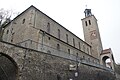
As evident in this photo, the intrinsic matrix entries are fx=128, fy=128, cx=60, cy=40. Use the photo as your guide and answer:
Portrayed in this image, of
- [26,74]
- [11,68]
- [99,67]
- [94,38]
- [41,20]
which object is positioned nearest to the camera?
[26,74]

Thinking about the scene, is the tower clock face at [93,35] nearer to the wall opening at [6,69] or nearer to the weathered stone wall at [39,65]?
the weathered stone wall at [39,65]

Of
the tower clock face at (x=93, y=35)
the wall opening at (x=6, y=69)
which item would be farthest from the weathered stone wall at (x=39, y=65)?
the tower clock face at (x=93, y=35)

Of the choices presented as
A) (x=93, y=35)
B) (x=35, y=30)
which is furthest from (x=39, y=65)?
(x=93, y=35)

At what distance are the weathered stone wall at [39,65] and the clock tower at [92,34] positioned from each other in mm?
20029

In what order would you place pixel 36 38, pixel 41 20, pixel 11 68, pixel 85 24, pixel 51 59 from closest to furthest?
pixel 11 68 → pixel 51 59 → pixel 36 38 → pixel 41 20 → pixel 85 24

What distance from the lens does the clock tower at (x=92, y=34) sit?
3794cm

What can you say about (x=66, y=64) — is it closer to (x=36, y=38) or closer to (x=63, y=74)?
(x=63, y=74)

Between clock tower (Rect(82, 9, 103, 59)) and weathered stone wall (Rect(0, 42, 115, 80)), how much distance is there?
20.0 m

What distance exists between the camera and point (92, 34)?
132 feet

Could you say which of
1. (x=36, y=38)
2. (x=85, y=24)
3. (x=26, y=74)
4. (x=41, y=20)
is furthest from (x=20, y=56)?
(x=85, y=24)

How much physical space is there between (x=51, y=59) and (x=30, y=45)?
3012 millimetres

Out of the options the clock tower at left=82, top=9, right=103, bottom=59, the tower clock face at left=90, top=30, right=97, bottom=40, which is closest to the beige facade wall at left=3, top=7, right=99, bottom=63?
the clock tower at left=82, top=9, right=103, bottom=59

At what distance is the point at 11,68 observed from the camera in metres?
13.4

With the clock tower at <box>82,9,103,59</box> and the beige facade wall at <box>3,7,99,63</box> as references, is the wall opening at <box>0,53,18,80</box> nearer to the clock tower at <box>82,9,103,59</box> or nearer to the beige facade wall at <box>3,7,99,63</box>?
the beige facade wall at <box>3,7,99,63</box>
